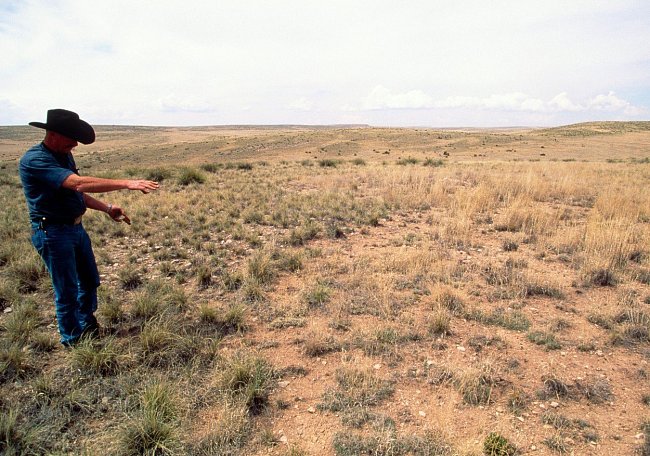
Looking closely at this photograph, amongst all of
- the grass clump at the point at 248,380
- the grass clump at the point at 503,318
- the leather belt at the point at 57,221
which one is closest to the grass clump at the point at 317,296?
the grass clump at the point at 248,380

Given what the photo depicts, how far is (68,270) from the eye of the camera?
3570 millimetres

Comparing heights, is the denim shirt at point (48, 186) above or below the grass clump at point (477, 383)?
above

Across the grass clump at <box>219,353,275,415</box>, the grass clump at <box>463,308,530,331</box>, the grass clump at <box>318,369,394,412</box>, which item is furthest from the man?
the grass clump at <box>463,308,530,331</box>

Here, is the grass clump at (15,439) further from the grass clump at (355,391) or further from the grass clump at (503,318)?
the grass clump at (503,318)

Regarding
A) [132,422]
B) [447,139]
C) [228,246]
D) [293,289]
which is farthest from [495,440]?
[447,139]

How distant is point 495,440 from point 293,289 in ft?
10.4

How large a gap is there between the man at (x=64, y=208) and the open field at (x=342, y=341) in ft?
1.38

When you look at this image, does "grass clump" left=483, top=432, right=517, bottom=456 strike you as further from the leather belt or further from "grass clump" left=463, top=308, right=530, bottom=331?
the leather belt

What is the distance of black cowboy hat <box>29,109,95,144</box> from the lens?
325 cm

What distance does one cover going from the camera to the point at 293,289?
5.27 metres

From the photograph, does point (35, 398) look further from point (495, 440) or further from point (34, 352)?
point (495, 440)

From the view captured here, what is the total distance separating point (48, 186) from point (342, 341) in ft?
10.5

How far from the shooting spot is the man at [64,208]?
3.15 metres

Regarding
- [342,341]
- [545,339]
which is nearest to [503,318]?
[545,339]
